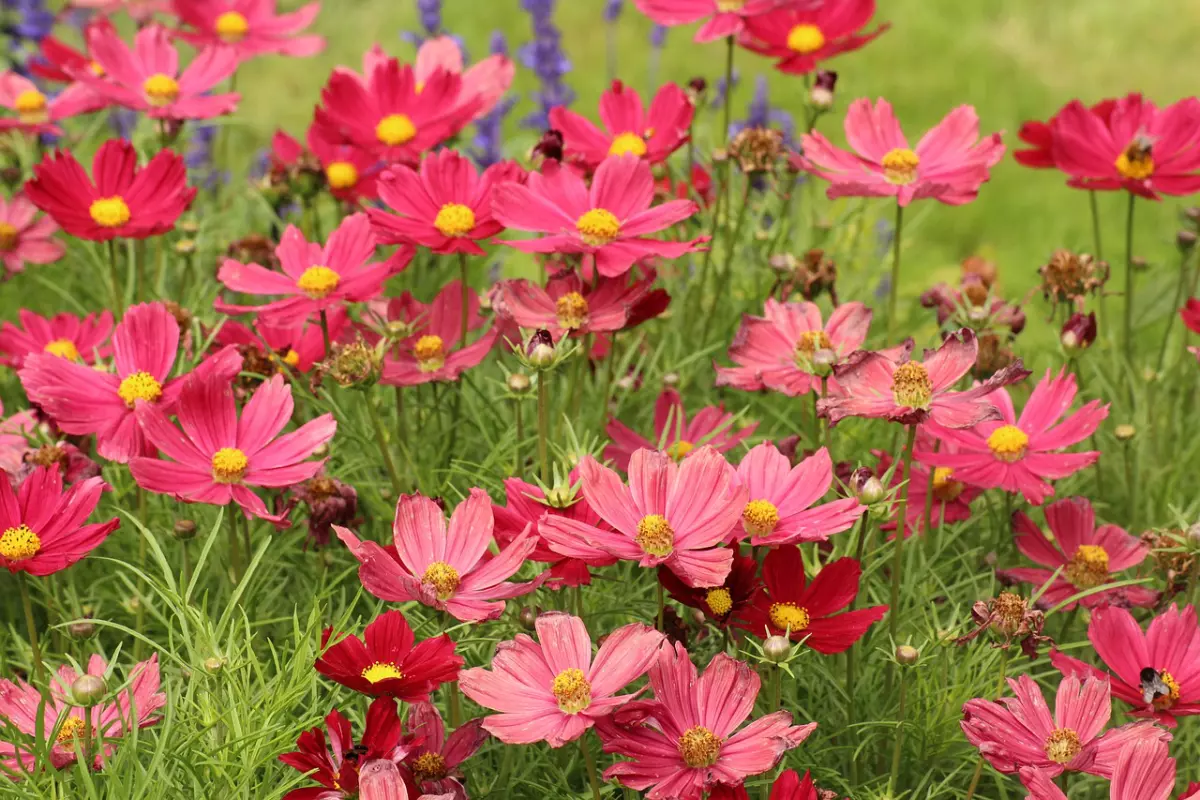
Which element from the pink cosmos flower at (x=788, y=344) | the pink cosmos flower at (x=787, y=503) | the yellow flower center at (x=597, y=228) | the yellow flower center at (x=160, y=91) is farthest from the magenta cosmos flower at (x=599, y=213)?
the yellow flower center at (x=160, y=91)

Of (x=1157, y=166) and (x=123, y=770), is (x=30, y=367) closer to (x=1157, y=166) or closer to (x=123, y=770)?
(x=123, y=770)

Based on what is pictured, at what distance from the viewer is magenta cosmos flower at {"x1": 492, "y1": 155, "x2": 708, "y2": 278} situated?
1336 mm

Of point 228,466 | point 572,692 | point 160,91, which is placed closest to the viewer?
point 572,692

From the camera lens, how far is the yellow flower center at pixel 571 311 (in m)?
1.31

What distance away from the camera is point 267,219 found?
2414 millimetres

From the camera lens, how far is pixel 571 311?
1310 millimetres

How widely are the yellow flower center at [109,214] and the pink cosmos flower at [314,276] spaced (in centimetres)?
15

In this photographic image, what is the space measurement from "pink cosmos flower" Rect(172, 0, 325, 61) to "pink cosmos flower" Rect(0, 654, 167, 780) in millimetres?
1116

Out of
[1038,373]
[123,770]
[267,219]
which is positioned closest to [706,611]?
[123,770]

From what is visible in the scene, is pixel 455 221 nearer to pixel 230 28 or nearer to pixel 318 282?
pixel 318 282

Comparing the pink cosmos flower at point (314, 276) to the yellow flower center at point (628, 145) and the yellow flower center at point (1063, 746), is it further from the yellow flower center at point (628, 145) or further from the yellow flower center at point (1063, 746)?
the yellow flower center at point (1063, 746)

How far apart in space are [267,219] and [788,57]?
106 centimetres

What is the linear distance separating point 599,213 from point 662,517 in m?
0.42

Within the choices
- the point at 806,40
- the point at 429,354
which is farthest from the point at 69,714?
the point at 806,40
